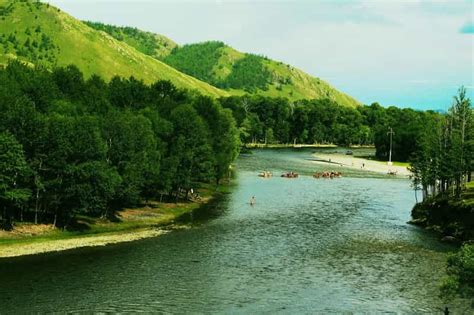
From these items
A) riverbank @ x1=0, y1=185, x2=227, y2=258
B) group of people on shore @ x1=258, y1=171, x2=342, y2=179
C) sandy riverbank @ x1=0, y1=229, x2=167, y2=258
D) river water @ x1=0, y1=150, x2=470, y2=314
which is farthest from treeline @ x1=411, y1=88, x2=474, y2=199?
group of people on shore @ x1=258, y1=171, x2=342, y2=179

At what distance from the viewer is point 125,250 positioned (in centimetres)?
7719

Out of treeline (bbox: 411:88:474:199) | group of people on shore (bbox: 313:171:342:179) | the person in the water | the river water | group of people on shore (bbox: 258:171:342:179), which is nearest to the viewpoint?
the river water

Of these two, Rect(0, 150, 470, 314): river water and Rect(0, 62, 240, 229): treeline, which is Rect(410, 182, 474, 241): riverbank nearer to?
Rect(0, 150, 470, 314): river water

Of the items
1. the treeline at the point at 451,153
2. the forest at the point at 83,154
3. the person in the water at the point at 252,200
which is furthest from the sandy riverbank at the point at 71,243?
the treeline at the point at 451,153

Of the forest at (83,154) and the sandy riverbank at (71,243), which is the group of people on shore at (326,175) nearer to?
the forest at (83,154)

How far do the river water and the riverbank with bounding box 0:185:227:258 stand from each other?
333 centimetres

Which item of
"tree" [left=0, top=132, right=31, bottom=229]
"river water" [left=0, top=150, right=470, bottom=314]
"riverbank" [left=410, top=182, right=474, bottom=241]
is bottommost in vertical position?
"river water" [left=0, top=150, right=470, bottom=314]

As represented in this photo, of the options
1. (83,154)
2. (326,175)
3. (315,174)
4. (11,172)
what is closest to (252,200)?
(83,154)

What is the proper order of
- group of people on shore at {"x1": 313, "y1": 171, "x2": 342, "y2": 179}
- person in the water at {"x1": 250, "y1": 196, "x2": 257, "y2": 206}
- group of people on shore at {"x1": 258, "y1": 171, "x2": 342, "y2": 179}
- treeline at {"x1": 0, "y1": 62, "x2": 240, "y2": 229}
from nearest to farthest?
treeline at {"x1": 0, "y1": 62, "x2": 240, "y2": 229}, person in the water at {"x1": 250, "y1": 196, "x2": 257, "y2": 206}, group of people on shore at {"x1": 258, "y1": 171, "x2": 342, "y2": 179}, group of people on shore at {"x1": 313, "y1": 171, "x2": 342, "y2": 179}

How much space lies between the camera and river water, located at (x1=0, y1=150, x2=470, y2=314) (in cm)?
5625

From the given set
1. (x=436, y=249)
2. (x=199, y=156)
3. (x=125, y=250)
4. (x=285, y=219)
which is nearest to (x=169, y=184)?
(x=199, y=156)

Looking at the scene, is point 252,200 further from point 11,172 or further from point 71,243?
point 11,172

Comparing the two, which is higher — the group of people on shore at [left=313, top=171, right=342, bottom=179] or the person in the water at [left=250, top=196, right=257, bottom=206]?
the group of people on shore at [left=313, top=171, right=342, bottom=179]

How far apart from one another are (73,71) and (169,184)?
56602mm
